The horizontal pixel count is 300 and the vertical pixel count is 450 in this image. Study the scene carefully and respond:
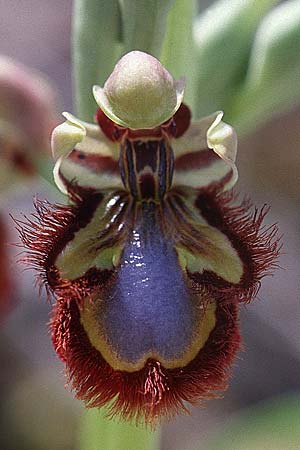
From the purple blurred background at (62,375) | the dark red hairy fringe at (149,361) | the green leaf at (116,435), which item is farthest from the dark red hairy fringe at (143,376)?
the purple blurred background at (62,375)

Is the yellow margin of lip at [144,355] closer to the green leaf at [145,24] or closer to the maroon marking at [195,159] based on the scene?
the maroon marking at [195,159]

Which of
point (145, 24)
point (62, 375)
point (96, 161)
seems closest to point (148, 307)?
point (96, 161)

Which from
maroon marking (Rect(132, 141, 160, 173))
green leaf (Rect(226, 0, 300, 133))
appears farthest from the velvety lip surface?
green leaf (Rect(226, 0, 300, 133))

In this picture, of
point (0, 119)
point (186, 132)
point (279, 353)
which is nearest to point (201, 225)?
point (186, 132)

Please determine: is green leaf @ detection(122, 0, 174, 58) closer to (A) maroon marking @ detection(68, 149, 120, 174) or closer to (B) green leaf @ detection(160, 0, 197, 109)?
(B) green leaf @ detection(160, 0, 197, 109)

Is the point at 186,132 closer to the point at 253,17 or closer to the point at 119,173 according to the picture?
the point at 119,173

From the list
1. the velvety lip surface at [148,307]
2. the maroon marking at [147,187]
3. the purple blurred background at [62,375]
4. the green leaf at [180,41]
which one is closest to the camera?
the velvety lip surface at [148,307]
